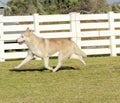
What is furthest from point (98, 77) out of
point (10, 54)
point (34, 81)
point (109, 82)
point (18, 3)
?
point (18, 3)

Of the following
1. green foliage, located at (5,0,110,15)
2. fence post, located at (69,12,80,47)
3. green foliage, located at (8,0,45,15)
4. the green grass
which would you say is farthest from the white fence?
green foliage, located at (8,0,45,15)

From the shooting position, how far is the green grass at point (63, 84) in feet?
29.5

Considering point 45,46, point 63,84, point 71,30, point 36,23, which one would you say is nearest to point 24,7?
point 71,30

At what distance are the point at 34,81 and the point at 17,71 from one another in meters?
2.06

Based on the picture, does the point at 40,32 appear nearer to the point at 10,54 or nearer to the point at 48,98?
the point at 10,54

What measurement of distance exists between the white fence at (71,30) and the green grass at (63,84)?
9.66 ft

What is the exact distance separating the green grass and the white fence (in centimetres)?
294

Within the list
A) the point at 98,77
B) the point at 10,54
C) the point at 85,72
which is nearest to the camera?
the point at 98,77

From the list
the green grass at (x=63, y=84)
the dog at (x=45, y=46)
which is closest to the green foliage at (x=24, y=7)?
the green grass at (x=63, y=84)

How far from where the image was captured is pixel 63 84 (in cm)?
1080

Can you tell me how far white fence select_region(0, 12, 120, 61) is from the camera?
1769cm

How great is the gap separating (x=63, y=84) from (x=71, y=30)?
7.42 metres

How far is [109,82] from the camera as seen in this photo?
35.9 feet

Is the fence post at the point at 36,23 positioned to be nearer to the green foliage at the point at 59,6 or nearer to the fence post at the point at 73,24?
the fence post at the point at 73,24
